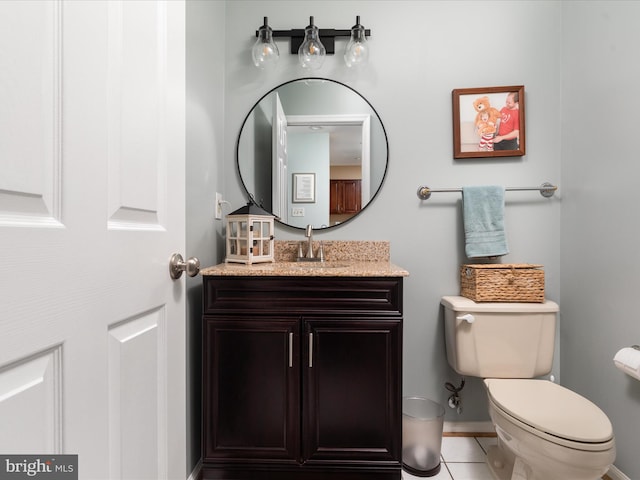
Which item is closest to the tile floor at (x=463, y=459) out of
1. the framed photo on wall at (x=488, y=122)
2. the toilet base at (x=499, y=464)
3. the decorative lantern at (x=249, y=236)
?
the toilet base at (x=499, y=464)

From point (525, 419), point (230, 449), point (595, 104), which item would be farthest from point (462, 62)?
point (230, 449)

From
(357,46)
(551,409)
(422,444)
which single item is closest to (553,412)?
(551,409)

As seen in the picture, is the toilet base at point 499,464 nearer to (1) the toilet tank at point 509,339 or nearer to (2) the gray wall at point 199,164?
(1) the toilet tank at point 509,339

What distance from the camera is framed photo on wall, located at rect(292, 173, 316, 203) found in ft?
5.74

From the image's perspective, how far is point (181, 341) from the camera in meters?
0.81

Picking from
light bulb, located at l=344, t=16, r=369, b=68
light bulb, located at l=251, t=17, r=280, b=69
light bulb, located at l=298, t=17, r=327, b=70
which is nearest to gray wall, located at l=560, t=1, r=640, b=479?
light bulb, located at l=344, t=16, r=369, b=68

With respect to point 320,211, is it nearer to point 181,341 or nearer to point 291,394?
point 291,394

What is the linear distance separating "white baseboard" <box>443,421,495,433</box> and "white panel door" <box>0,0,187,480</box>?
4.80 ft

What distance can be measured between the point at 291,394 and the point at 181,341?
617 mm

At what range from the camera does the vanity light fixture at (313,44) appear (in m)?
1.62

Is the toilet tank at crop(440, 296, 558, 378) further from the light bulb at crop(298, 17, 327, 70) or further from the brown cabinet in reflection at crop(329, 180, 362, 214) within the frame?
the light bulb at crop(298, 17, 327, 70)

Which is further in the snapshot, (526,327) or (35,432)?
(526,327)

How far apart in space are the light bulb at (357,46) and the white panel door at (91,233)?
3.56ft

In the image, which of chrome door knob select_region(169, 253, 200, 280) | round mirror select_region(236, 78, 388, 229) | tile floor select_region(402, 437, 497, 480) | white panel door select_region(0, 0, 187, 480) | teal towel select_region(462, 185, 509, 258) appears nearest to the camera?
white panel door select_region(0, 0, 187, 480)
